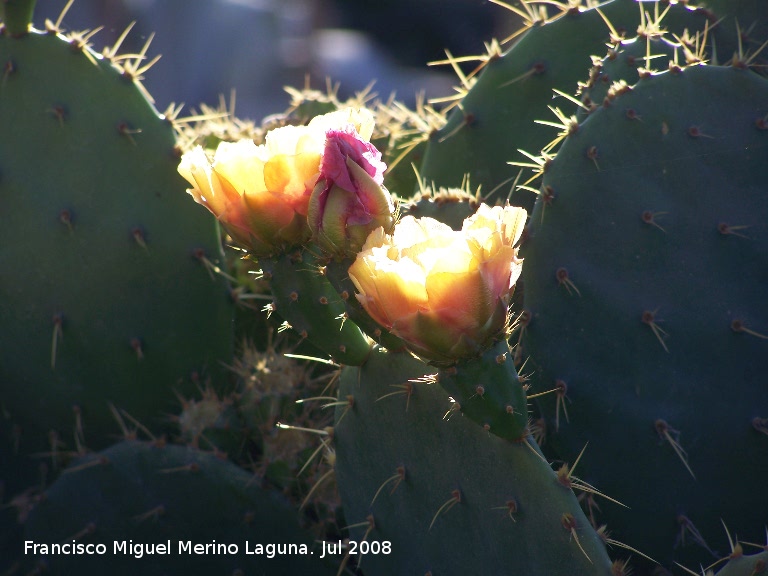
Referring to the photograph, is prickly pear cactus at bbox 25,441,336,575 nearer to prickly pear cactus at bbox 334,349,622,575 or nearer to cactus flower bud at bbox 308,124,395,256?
prickly pear cactus at bbox 334,349,622,575

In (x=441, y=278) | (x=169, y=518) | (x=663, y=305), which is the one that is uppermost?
(x=441, y=278)

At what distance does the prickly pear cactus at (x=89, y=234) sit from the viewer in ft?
4.86

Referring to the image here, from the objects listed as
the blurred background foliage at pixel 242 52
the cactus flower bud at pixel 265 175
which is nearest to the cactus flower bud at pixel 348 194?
the cactus flower bud at pixel 265 175

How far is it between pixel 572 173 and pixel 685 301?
249mm

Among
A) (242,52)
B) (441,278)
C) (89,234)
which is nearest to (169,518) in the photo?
(89,234)

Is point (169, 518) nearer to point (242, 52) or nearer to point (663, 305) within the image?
point (663, 305)

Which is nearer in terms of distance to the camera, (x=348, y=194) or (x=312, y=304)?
(x=348, y=194)

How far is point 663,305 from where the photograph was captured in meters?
1.17

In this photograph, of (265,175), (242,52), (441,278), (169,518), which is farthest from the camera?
(242,52)

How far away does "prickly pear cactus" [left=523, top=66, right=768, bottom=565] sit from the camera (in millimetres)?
1153

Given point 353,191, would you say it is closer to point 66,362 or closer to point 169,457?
point 169,457

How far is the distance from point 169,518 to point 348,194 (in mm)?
797

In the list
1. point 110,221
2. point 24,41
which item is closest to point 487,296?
point 110,221

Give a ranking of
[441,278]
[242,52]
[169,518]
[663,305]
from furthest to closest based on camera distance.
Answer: [242,52] < [169,518] < [663,305] < [441,278]
